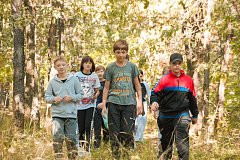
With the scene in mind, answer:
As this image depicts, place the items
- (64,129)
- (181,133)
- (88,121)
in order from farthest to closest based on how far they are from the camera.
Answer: (88,121)
(64,129)
(181,133)

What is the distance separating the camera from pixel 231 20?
31.5 ft

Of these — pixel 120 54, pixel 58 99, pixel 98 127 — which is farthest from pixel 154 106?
pixel 98 127

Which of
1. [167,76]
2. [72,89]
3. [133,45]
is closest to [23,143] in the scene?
[72,89]

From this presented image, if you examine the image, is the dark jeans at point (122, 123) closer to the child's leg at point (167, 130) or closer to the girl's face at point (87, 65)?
the child's leg at point (167, 130)

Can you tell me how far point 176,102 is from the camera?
252 inches

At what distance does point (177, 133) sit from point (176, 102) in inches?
18.1

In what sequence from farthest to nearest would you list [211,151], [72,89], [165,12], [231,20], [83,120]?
[165,12] → [231,20] → [83,120] → [211,151] → [72,89]

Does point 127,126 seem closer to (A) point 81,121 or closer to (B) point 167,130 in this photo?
(B) point 167,130

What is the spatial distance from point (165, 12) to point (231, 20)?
3.78 metres

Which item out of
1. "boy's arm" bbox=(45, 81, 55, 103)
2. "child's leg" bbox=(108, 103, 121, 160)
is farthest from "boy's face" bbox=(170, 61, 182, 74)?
"boy's arm" bbox=(45, 81, 55, 103)

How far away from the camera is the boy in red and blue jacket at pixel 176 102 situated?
637 centimetres

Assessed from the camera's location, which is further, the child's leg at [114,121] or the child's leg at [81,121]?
the child's leg at [81,121]

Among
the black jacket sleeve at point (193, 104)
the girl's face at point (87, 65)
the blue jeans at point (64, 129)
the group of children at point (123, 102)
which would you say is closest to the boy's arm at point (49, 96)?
the group of children at point (123, 102)

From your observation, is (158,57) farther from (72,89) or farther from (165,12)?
(72,89)
